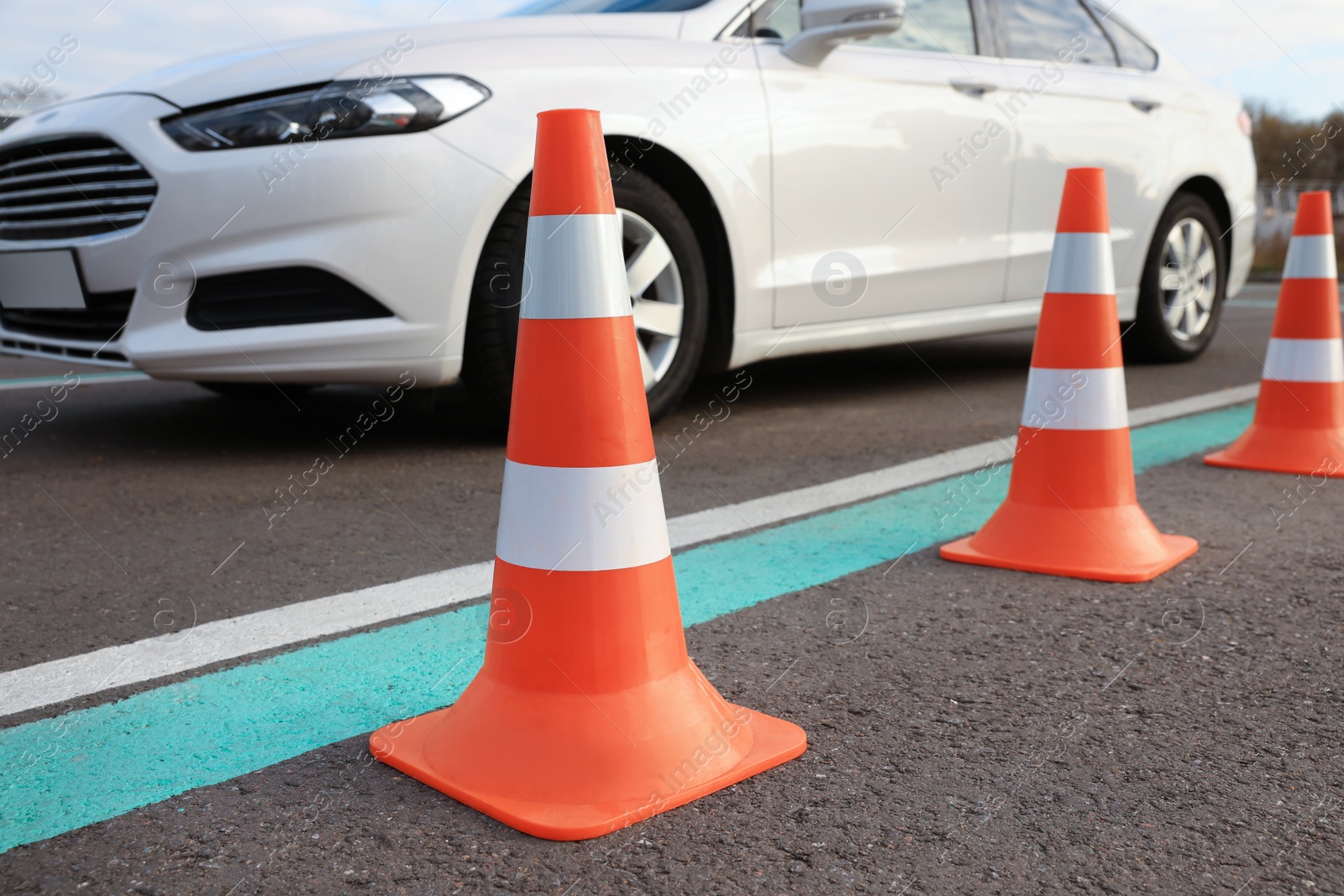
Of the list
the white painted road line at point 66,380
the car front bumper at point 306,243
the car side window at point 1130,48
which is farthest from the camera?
the car side window at point 1130,48

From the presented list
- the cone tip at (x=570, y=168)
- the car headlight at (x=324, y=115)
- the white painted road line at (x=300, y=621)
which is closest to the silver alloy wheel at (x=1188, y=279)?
the white painted road line at (x=300, y=621)

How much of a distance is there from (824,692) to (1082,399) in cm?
118

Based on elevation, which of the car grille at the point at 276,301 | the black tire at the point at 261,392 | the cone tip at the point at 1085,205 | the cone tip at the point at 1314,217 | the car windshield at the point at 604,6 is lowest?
the black tire at the point at 261,392

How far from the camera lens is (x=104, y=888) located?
1.41 metres

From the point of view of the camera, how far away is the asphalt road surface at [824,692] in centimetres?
148

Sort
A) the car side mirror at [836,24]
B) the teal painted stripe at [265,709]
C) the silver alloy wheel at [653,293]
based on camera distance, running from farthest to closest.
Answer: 1. the car side mirror at [836,24]
2. the silver alloy wheel at [653,293]
3. the teal painted stripe at [265,709]

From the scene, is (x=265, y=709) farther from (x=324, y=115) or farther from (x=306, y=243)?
(x=324, y=115)

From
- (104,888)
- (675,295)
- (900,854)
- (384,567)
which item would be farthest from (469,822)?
(675,295)

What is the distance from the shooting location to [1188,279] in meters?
6.37

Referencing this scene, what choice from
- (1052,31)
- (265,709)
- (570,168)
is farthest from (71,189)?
(1052,31)

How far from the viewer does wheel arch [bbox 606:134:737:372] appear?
398 centimetres

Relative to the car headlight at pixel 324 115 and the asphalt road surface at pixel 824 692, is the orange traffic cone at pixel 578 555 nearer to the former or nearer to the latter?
→ the asphalt road surface at pixel 824 692

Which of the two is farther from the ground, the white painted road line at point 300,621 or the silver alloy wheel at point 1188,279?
the white painted road line at point 300,621

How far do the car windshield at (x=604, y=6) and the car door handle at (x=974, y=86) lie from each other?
122 centimetres
